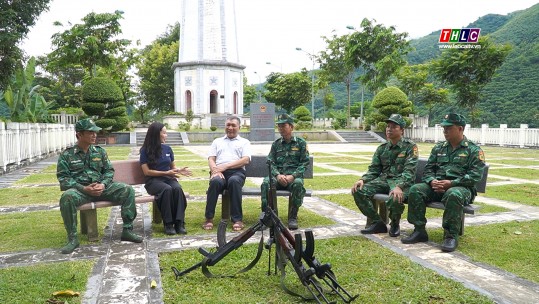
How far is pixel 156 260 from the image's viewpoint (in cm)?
426

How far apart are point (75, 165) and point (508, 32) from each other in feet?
164

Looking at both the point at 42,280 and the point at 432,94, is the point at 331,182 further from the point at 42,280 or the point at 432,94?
the point at 432,94

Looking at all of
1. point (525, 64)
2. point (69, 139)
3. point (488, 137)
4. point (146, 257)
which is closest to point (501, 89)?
point (525, 64)

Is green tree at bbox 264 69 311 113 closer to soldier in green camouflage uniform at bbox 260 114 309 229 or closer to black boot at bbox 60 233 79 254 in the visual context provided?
soldier in green camouflage uniform at bbox 260 114 309 229

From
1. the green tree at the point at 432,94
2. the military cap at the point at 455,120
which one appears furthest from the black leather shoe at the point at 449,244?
the green tree at the point at 432,94

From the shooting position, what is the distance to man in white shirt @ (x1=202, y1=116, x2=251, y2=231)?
18.2 feet

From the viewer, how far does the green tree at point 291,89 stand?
166ft

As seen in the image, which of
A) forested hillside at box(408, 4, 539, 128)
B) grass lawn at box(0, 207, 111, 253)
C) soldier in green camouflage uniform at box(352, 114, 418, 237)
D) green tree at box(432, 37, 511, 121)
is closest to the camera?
grass lawn at box(0, 207, 111, 253)

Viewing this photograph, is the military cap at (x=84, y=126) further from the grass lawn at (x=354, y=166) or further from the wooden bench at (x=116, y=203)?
the grass lawn at (x=354, y=166)

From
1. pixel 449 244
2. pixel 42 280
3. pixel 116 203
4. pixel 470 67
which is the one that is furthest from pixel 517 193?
pixel 470 67

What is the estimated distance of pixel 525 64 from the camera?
1576 inches

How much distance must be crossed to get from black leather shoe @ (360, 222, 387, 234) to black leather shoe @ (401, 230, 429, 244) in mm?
420

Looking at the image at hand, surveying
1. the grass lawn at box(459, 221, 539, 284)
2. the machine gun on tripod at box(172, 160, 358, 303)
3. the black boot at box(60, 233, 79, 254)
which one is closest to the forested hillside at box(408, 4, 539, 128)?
the grass lawn at box(459, 221, 539, 284)

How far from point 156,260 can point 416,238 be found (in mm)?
2821
